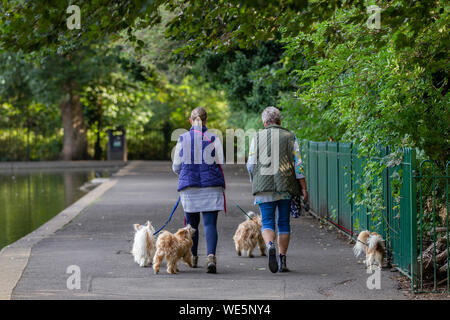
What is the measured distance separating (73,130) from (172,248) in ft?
100

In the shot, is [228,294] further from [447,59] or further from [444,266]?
[447,59]

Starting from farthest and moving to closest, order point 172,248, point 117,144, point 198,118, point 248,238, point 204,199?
point 117,144
point 248,238
point 198,118
point 204,199
point 172,248

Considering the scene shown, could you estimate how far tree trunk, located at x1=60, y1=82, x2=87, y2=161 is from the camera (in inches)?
1460

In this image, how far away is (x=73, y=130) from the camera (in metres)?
37.6

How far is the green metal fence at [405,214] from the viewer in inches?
278

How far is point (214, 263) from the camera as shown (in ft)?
26.2

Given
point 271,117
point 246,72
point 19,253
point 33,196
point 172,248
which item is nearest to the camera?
point 172,248

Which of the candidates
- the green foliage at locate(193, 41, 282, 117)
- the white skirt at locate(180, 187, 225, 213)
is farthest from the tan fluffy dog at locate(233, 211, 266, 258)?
the green foliage at locate(193, 41, 282, 117)

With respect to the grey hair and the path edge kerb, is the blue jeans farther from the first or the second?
the path edge kerb

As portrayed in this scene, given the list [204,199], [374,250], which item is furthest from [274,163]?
[374,250]

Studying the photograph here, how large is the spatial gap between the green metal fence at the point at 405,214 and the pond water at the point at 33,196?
523 cm

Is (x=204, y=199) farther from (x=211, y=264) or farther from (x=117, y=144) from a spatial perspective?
(x=117, y=144)

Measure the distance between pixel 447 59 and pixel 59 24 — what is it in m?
3.94

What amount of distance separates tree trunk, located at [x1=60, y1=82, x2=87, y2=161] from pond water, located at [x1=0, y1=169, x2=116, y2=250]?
15.5 feet
